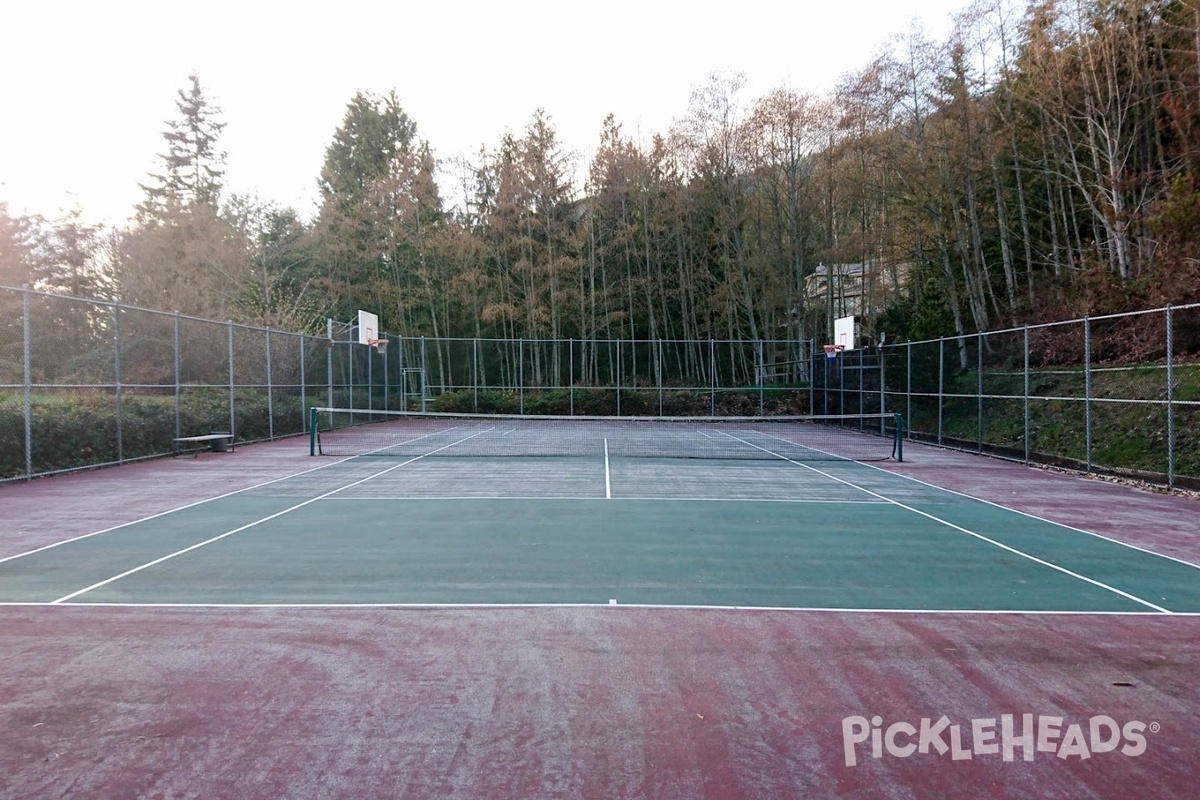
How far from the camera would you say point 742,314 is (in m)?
36.2

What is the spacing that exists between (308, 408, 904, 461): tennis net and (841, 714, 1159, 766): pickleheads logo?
13.3 metres

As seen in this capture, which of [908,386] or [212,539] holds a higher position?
[908,386]

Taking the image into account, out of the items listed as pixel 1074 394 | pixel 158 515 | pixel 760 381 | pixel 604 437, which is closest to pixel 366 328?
pixel 604 437

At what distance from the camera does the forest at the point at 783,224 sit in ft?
62.1

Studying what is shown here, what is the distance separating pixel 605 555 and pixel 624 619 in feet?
6.63

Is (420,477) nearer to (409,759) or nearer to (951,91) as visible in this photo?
(409,759)

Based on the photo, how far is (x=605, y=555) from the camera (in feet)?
25.3

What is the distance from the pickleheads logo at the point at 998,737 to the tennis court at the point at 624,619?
80mm

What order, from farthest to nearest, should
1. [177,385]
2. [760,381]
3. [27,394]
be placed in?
[760,381] < [177,385] < [27,394]

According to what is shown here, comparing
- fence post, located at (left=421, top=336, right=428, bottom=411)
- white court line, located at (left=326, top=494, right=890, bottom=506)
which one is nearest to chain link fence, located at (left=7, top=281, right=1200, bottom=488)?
fence post, located at (left=421, top=336, right=428, bottom=411)

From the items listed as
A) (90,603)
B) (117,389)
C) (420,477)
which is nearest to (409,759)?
(90,603)

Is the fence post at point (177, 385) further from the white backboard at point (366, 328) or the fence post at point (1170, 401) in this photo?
the fence post at point (1170, 401)

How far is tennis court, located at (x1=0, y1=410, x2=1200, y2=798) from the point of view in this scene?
12.1 ft

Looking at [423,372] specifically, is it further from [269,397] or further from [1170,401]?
[1170,401]
